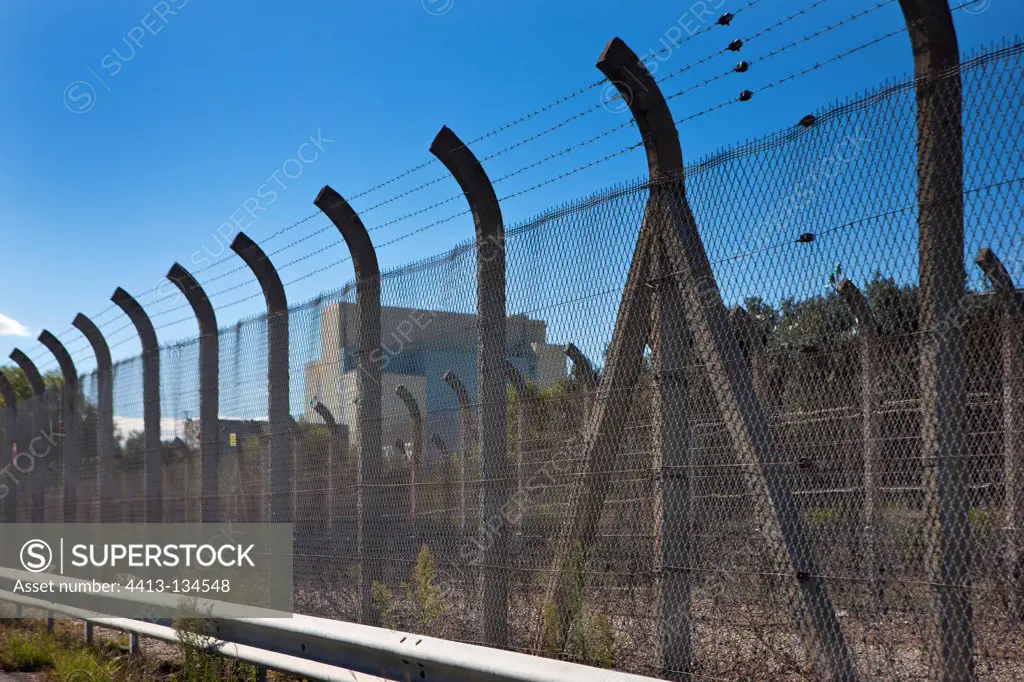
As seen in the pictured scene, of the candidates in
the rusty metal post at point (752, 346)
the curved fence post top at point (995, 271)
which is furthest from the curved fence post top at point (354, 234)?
the curved fence post top at point (995, 271)

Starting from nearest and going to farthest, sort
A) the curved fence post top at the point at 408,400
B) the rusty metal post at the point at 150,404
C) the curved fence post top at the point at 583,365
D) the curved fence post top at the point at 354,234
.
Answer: the curved fence post top at the point at 583,365 → the curved fence post top at the point at 408,400 → the curved fence post top at the point at 354,234 → the rusty metal post at the point at 150,404

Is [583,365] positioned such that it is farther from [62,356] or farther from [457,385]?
[62,356]

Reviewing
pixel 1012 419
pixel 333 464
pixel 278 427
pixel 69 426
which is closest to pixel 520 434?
pixel 333 464

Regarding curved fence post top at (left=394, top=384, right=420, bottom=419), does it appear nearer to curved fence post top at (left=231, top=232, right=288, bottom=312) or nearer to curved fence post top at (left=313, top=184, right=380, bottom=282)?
curved fence post top at (left=313, top=184, right=380, bottom=282)

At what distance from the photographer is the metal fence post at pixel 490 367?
6547 millimetres

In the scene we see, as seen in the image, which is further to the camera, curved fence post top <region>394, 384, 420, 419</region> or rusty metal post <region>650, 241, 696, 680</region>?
curved fence post top <region>394, 384, 420, 419</region>

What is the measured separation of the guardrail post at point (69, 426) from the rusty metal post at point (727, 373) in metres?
11.6

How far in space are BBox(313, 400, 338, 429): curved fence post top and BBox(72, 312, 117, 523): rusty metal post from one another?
18.9 ft

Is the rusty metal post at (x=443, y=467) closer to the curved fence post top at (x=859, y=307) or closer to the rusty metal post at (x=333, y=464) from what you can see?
the rusty metal post at (x=333, y=464)

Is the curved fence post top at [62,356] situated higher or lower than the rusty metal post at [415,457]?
higher

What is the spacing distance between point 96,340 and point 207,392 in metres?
4.01

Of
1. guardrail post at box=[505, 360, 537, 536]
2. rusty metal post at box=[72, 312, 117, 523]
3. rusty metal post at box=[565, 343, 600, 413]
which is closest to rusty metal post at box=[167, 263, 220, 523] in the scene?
rusty metal post at box=[72, 312, 117, 523]

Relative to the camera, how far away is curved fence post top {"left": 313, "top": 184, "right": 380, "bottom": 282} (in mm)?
8383

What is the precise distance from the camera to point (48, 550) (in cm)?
1458
